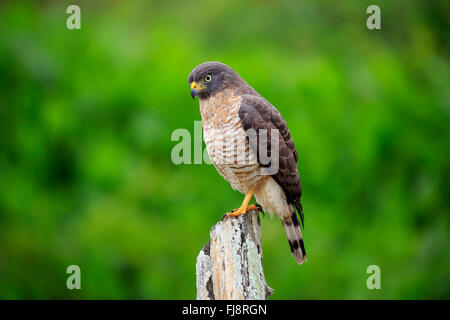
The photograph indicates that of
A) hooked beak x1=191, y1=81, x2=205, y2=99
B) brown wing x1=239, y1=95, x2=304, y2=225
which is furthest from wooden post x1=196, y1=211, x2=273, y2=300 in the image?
hooked beak x1=191, y1=81, x2=205, y2=99

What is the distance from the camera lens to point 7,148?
9609mm

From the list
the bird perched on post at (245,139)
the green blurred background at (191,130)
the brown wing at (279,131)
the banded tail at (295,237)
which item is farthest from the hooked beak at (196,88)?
the green blurred background at (191,130)

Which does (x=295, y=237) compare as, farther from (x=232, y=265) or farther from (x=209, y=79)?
(x=209, y=79)

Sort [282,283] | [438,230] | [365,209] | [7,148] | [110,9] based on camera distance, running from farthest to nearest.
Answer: [110,9], [7,148], [365,209], [438,230], [282,283]

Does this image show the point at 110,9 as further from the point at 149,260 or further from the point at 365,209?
the point at 365,209

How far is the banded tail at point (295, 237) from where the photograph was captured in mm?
4062

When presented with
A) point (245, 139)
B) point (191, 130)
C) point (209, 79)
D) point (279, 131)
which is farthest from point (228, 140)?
point (191, 130)

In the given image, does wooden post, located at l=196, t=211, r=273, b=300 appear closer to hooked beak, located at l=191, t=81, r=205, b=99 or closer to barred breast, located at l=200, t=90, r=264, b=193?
barred breast, located at l=200, t=90, r=264, b=193

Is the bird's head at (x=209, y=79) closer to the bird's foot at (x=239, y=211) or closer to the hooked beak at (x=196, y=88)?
the hooked beak at (x=196, y=88)

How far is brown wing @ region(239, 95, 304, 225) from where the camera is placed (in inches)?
145

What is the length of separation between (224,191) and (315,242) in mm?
1584

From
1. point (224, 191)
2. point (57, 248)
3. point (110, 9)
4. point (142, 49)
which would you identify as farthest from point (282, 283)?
point (110, 9)

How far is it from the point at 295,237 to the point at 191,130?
15.1 feet

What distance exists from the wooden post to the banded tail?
2.39 ft
